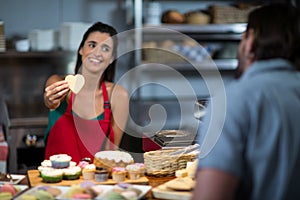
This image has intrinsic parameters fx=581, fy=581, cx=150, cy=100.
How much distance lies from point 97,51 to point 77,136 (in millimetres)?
509

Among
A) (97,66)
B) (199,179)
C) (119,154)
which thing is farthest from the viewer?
(97,66)

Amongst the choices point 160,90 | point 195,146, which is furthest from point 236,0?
point 195,146

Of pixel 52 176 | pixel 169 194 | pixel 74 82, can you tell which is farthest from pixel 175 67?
pixel 169 194

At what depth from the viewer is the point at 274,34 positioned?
1736 millimetres

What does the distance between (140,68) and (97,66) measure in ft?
4.37

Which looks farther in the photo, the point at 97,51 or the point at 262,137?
the point at 97,51

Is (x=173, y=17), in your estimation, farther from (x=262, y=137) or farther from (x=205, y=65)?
(x=262, y=137)

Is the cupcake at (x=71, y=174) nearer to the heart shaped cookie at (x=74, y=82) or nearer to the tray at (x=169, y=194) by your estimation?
the tray at (x=169, y=194)

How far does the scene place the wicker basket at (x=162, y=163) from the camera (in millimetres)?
2535

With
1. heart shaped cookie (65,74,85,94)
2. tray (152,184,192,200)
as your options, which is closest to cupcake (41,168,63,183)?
tray (152,184,192,200)

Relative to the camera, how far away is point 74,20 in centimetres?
489

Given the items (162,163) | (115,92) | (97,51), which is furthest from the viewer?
(115,92)

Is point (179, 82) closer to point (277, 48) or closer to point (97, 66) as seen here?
point (97, 66)

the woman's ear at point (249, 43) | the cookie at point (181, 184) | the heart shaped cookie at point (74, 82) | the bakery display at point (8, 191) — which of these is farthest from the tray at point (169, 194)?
the heart shaped cookie at point (74, 82)
